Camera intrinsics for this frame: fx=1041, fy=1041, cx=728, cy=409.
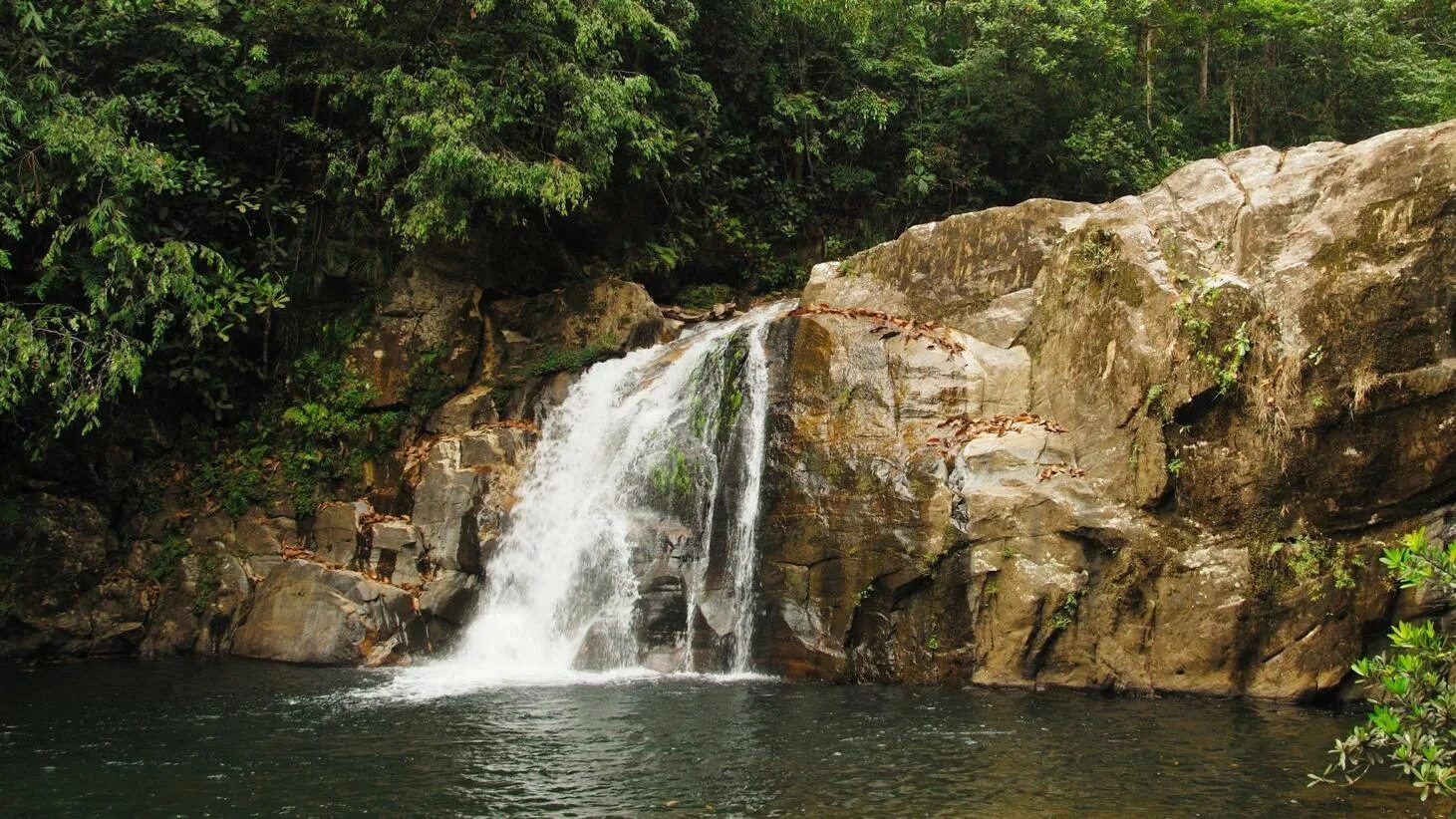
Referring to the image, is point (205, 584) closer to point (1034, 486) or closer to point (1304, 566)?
point (1034, 486)

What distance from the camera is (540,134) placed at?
15.6 metres

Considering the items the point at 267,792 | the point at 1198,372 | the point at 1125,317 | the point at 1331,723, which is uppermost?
the point at 1125,317

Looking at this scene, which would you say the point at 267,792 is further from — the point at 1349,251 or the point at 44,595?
the point at 1349,251

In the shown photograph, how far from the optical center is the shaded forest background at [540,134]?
41.7ft

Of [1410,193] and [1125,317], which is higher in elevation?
[1410,193]

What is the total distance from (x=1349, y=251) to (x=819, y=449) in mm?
5541

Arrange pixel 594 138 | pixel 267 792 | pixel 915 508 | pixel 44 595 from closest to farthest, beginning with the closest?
pixel 267 792 < pixel 915 508 < pixel 44 595 < pixel 594 138

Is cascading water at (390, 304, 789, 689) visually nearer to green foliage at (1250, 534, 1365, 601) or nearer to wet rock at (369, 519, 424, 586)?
wet rock at (369, 519, 424, 586)

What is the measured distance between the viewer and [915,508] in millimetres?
11047

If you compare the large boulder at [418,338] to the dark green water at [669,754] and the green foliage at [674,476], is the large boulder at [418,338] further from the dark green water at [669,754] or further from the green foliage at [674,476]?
the dark green water at [669,754]

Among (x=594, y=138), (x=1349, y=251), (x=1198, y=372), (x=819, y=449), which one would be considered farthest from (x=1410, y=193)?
(x=594, y=138)

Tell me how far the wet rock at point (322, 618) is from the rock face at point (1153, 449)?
15.8 feet

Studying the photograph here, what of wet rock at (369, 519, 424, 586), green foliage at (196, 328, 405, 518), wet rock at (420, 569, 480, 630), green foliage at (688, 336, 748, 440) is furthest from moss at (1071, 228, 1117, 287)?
green foliage at (196, 328, 405, 518)

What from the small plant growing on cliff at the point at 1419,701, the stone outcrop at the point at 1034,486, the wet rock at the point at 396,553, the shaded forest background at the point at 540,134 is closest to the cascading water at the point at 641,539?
the stone outcrop at the point at 1034,486
